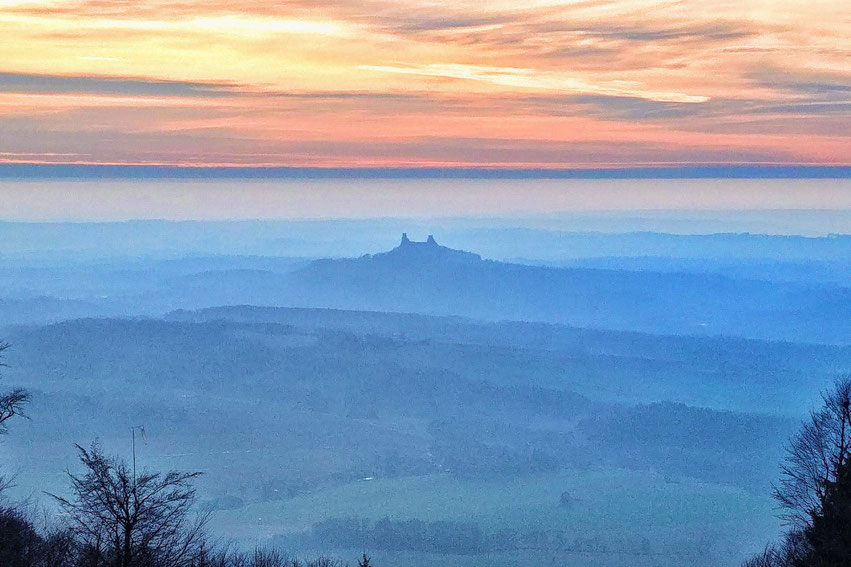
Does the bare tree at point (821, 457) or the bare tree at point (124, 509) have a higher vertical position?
the bare tree at point (821, 457)

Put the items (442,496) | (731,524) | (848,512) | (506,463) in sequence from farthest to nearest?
(506,463) < (442,496) < (731,524) < (848,512)

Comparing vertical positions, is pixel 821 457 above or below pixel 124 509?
above

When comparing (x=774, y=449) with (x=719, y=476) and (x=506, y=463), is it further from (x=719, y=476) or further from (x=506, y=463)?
(x=506, y=463)

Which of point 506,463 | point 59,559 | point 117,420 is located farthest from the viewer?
point 117,420

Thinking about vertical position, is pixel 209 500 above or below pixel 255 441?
below

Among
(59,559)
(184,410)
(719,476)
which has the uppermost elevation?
(184,410)

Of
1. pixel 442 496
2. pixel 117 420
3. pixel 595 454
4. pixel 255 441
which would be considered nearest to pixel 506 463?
pixel 595 454

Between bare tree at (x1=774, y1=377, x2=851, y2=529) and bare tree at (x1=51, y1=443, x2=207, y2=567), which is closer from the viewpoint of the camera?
bare tree at (x1=51, y1=443, x2=207, y2=567)

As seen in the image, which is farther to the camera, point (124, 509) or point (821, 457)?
point (821, 457)

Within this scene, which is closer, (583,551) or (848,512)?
(848,512)

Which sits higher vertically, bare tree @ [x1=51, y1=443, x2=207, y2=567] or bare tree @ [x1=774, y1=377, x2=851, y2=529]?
bare tree @ [x1=774, y1=377, x2=851, y2=529]

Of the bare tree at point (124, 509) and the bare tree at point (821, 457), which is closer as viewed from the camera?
the bare tree at point (124, 509)
